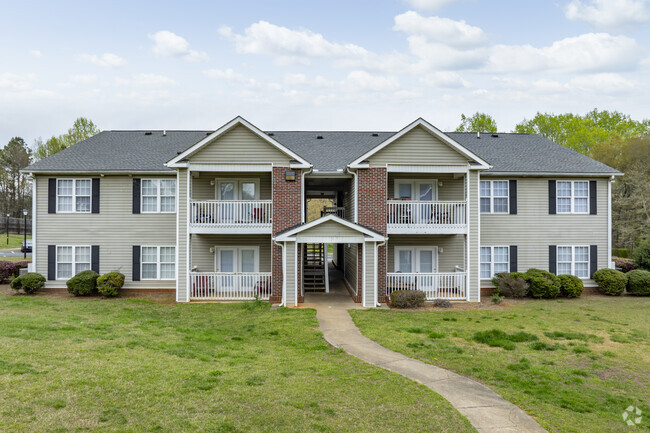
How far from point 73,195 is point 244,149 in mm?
8448

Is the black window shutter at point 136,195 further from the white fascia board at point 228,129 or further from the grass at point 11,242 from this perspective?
the grass at point 11,242

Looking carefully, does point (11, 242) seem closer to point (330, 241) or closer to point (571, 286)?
point (330, 241)

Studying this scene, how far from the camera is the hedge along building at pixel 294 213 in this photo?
16.1 meters

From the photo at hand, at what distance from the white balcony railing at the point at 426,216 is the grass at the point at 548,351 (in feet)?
12.0

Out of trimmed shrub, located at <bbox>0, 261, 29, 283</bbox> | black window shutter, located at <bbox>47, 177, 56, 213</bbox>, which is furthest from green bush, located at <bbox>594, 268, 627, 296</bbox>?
trimmed shrub, located at <bbox>0, 261, 29, 283</bbox>

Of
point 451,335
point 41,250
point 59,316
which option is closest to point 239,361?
point 451,335

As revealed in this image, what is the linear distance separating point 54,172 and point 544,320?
20.5 m

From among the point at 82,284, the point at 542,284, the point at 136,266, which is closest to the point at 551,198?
the point at 542,284

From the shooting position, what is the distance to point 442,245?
18344 mm

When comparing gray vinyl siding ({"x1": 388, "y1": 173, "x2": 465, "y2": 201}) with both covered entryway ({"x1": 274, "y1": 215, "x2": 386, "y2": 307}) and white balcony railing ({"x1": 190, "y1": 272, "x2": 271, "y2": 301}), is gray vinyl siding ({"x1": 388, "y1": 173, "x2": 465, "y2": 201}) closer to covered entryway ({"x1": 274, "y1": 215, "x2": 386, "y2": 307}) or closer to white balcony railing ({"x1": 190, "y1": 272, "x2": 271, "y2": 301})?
covered entryway ({"x1": 274, "y1": 215, "x2": 386, "y2": 307})

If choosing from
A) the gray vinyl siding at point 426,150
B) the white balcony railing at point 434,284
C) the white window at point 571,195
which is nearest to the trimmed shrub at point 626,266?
the white window at point 571,195

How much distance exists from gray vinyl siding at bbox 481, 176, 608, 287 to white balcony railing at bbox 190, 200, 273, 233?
1000 centimetres

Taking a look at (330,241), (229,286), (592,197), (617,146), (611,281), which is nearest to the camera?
(330,241)

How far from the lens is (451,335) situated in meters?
11.0
